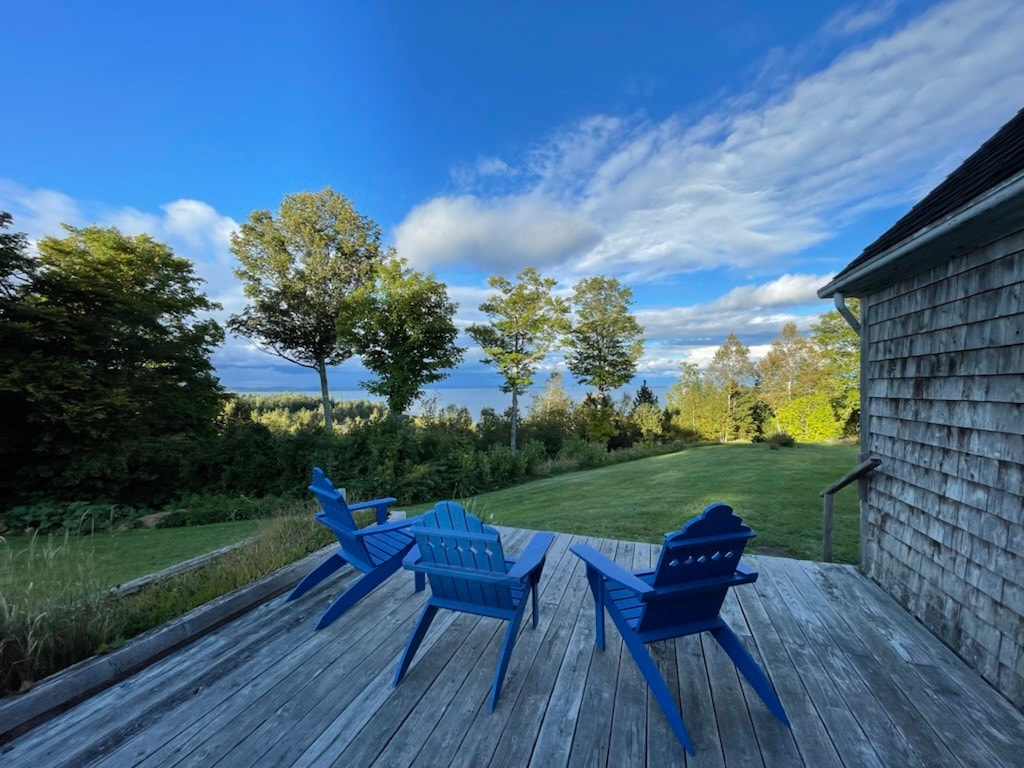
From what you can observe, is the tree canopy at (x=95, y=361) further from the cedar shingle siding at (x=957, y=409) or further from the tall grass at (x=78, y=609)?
the cedar shingle siding at (x=957, y=409)

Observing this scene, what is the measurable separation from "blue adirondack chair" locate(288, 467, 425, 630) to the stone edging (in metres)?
0.28

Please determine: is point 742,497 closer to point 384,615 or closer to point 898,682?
point 898,682

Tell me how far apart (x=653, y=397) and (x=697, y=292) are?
5.71 m

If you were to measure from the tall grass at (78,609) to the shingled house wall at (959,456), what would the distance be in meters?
4.30

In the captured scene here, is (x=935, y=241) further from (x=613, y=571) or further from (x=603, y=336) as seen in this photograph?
(x=603, y=336)

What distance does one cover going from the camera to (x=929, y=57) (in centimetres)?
392

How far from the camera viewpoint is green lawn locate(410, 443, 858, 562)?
190 inches

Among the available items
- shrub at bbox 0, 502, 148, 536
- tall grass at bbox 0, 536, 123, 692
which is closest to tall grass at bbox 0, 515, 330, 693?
tall grass at bbox 0, 536, 123, 692

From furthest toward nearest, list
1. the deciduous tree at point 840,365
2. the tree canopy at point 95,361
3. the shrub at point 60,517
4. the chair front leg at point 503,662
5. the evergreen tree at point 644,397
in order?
1. the evergreen tree at point 644,397
2. the deciduous tree at point 840,365
3. the tree canopy at point 95,361
4. the shrub at point 60,517
5. the chair front leg at point 503,662

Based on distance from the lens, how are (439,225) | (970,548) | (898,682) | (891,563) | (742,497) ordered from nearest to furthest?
1. (898,682)
2. (970,548)
3. (891,563)
4. (742,497)
5. (439,225)

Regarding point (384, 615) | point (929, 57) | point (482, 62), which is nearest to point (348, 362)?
point (482, 62)

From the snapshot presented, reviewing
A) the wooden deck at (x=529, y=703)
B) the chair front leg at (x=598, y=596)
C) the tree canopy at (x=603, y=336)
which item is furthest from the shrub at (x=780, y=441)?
the chair front leg at (x=598, y=596)

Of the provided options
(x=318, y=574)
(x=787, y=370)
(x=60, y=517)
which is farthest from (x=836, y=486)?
(x=787, y=370)

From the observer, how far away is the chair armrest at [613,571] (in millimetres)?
1647
